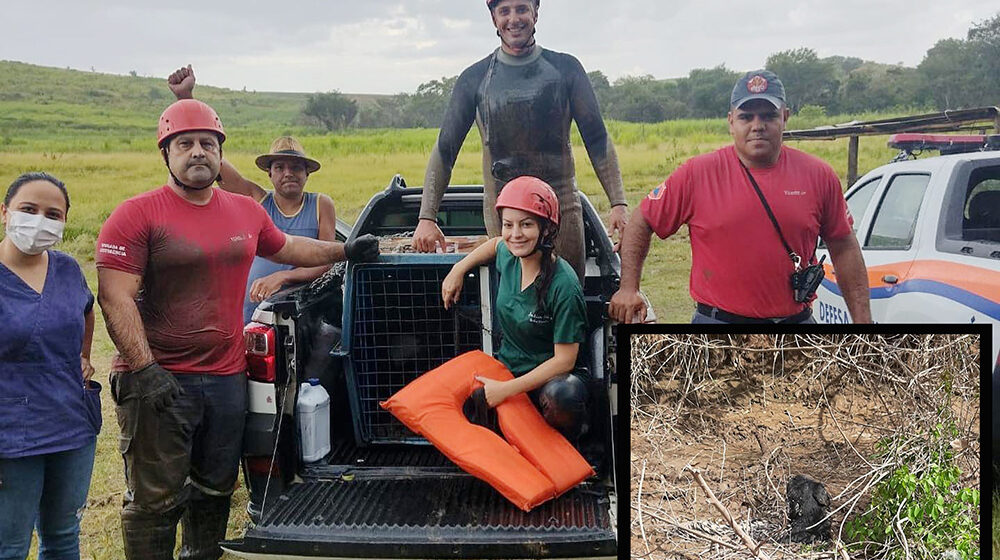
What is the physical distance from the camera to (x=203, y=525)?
282 centimetres

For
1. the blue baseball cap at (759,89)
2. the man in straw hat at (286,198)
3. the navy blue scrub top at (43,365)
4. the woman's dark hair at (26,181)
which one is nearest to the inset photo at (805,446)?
the blue baseball cap at (759,89)

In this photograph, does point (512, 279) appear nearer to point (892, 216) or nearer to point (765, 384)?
point (765, 384)

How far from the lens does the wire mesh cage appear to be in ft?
9.96

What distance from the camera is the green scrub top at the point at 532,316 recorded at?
2.62 metres

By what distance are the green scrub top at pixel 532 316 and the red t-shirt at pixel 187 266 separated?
0.86m

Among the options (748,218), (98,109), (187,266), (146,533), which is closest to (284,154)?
(187,266)

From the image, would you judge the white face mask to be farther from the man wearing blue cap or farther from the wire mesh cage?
the man wearing blue cap

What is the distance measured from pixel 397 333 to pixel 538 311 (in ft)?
2.32

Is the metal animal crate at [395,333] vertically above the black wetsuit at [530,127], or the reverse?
the black wetsuit at [530,127]

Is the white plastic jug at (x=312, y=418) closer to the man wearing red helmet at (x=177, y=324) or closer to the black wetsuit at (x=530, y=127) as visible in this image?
the man wearing red helmet at (x=177, y=324)

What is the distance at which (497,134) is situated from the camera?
311cm

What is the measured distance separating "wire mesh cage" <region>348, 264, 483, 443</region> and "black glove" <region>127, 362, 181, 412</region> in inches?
28.1

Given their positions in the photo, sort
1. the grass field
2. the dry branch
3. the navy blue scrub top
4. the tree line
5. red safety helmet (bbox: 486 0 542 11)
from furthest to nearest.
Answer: the tree line → the grass field → red safety helmet (bbox: 486 0 542 11) → the navy blue scrub top → the dry branch

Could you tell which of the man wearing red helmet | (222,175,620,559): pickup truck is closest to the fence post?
(222,175,620,559): pickup truck
